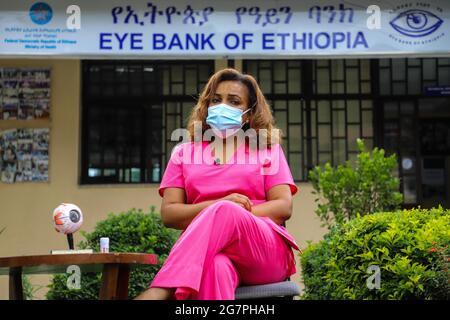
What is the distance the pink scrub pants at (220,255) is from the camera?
3146mm

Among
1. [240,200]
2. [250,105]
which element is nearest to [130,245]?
[250,105]

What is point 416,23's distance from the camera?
255 inches

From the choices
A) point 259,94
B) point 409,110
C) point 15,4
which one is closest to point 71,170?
point 15,4

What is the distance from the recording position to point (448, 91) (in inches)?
320

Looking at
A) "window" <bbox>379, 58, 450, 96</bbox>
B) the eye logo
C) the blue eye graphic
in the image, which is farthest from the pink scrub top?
"window" <bbox>379, 58, 450, 96</bbox>

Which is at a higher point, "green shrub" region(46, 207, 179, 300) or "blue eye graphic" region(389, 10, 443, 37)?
"blue eye graphic" region(389, 10, 443, 37)

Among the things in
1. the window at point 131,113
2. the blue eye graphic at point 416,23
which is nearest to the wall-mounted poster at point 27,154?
the window at point 131,113

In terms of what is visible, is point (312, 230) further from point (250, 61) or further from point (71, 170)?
point (71, 170)

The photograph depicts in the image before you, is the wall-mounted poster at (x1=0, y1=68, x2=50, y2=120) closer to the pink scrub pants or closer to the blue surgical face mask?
the blue surgical face mask

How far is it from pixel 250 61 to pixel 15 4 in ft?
8.54

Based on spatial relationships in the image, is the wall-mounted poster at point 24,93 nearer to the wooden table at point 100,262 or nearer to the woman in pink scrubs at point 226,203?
the woman in pink scrubs at point 226,203

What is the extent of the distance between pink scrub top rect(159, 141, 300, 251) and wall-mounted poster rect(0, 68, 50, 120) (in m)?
4.38

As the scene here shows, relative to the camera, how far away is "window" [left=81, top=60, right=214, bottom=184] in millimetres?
8031

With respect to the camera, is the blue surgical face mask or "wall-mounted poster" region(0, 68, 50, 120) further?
"wall-mounted poster" region(0, 68, 50, 120)
